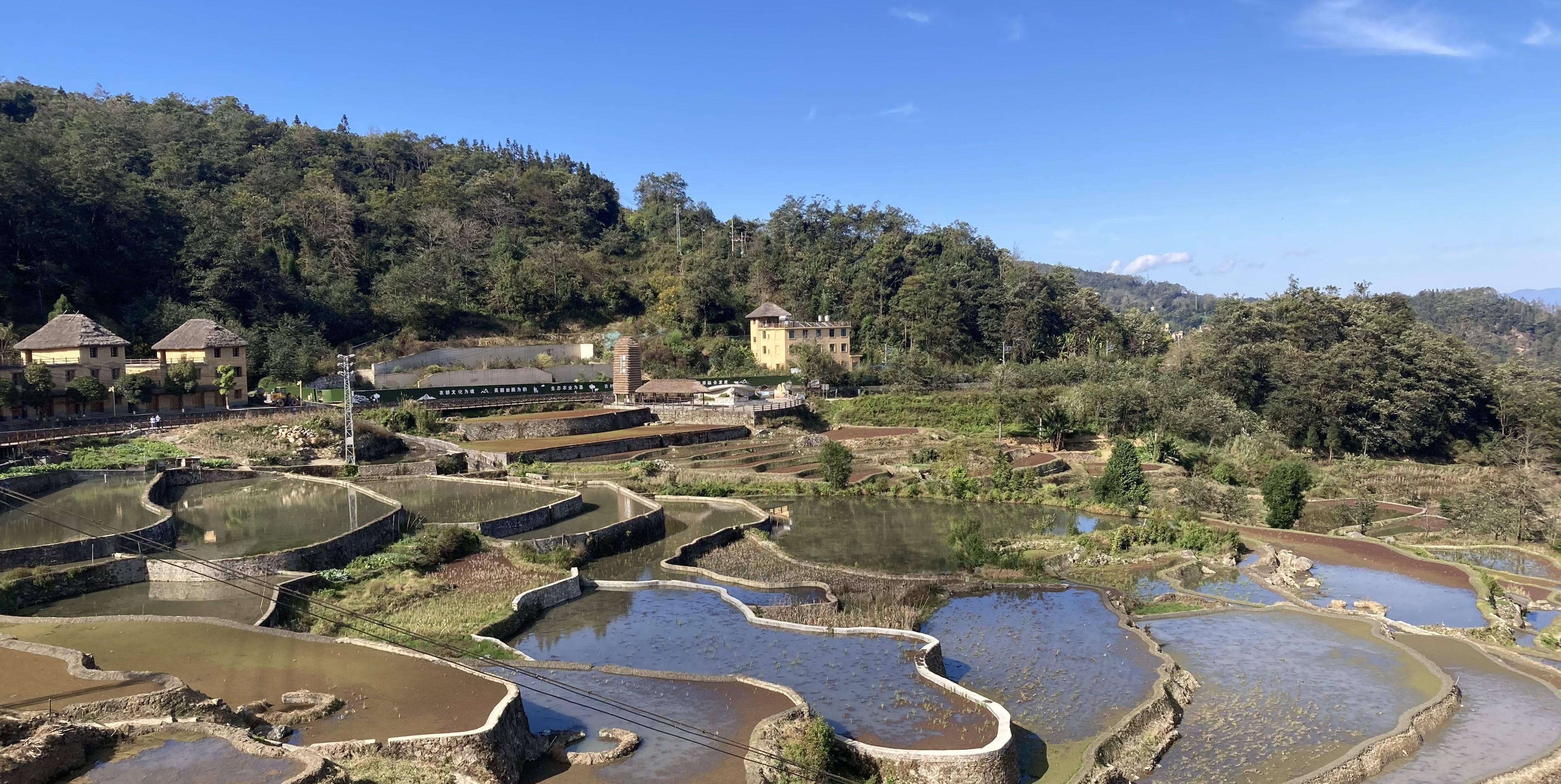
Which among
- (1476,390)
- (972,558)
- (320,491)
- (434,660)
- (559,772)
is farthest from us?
(1476,390)

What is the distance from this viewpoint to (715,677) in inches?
535

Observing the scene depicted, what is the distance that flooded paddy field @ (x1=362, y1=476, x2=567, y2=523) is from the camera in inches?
982

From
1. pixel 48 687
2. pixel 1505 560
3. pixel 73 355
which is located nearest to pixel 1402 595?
pixel 1505 560

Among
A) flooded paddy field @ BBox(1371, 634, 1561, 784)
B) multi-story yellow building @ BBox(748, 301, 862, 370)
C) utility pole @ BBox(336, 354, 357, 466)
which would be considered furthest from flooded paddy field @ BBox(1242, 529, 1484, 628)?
multi-story yellow building @ BBox(748, 301, 862, 370)

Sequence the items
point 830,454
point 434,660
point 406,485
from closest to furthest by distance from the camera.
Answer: point 434,660 → point 406,485 → point 830,454

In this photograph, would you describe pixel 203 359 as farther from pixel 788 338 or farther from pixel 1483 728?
pixel 1483 728

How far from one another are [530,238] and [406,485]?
44.2m

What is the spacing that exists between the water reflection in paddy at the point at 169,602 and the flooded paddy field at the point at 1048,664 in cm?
1278

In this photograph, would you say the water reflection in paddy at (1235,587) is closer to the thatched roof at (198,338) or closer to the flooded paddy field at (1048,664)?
the flooded paddy field at (1048,664)

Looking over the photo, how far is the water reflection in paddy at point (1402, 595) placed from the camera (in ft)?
61.4

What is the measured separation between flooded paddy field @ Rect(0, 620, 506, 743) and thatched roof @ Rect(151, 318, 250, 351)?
27420 millimetres

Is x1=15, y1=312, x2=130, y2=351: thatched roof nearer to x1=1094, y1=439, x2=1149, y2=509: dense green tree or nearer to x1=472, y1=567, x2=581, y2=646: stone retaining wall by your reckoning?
x1=472, y1=567, x2=581, y2=646: stone retaining wall

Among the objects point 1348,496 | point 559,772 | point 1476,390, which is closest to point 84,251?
point 559,772

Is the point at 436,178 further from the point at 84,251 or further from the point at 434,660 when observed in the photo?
the point at 434,660
